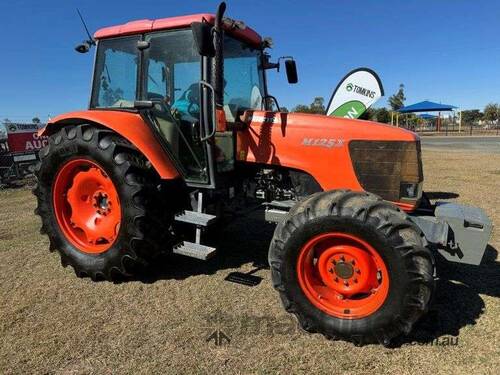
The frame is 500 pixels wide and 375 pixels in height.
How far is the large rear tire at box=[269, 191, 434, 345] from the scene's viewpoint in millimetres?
2883

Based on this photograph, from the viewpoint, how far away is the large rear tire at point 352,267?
2883mm

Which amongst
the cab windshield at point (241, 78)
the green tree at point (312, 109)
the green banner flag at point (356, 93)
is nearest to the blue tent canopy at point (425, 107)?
the green tree at point (312, 109)

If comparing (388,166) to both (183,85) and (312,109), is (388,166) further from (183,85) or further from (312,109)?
(312,109)

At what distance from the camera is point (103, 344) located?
123 inches

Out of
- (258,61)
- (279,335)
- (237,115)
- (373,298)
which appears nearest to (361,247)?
(373,298)

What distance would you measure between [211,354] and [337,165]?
1893 mm

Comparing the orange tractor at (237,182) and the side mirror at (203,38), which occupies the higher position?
the side mirror at (203,38)

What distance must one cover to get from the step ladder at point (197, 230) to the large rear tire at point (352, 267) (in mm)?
820

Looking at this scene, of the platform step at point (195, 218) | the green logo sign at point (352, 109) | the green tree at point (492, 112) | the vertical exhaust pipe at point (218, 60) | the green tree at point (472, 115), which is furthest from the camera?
the green tree at point (472, 115)

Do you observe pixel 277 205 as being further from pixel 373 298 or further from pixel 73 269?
pixel 73 269

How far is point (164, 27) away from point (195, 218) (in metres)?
1.81

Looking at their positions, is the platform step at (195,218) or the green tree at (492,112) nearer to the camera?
the platform step at (195,218)

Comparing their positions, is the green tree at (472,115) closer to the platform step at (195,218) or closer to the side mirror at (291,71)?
the side mirror at (291,71)

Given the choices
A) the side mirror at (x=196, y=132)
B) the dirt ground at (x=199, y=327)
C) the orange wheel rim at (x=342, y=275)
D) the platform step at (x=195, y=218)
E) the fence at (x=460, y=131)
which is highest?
the fence at (x=460, y=131)
